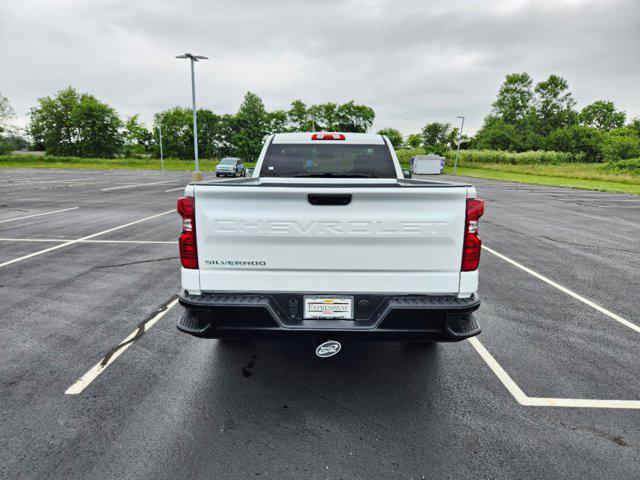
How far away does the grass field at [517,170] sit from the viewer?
32.6 meters

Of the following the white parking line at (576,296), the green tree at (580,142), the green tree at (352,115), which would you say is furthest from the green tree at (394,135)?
the white parking line at (576,296)

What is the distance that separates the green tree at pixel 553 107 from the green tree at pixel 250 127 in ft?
194

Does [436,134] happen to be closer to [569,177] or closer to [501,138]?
[501,138]

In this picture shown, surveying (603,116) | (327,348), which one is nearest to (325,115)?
(603,116)

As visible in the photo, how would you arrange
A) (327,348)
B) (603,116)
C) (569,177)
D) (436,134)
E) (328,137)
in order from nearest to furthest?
(327,348) → (328,137) → (569,177) → (603,116) → (436,134)

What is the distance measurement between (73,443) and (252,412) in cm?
118

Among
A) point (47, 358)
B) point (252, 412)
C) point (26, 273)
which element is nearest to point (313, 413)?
point (252, 412)

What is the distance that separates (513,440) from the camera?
8.36ft

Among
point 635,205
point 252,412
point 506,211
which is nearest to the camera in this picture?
point 252,412

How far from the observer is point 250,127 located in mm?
81500

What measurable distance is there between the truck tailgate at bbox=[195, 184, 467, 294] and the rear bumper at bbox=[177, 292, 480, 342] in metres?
0.08

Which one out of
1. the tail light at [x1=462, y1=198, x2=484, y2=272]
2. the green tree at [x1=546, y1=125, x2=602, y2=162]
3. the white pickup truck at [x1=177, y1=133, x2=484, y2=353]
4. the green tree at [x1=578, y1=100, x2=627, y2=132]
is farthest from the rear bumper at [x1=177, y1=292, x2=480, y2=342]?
the green tree at [x1=578, y1=100, x2=627, y2=132]

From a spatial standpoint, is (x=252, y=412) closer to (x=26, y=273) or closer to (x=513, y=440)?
(x=513, y=440)

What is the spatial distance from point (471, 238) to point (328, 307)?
1105mm
